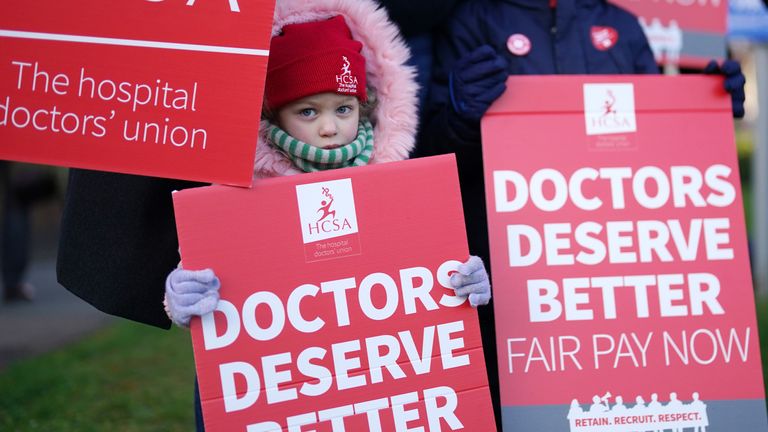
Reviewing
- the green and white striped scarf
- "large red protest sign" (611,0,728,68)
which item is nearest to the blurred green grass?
the green and white striped scarf

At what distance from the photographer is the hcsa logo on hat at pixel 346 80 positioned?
6.59ft

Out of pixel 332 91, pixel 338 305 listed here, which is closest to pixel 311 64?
pixel 332 91

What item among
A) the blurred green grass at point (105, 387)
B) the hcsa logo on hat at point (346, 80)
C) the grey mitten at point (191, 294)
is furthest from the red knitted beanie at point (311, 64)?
the blurred green grass at point (105, 387)

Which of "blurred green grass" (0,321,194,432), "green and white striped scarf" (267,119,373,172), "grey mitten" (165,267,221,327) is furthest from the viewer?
"blurred green grass" (0,321,194,432)

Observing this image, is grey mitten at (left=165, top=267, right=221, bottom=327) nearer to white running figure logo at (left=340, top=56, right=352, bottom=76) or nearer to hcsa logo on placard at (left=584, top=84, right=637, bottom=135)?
white running figure logo at (left=340, top=56, right=352, bottom=76)

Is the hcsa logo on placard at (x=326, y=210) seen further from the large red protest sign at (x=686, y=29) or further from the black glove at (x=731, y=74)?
the large red protest sign at (x=686, y=29)

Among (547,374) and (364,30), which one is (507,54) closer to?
(364,30)

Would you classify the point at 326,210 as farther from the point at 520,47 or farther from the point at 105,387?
the point at 105,387

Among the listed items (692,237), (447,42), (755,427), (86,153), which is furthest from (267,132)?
(755,427)

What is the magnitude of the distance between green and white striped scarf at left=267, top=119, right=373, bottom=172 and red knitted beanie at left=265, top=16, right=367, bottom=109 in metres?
0.10

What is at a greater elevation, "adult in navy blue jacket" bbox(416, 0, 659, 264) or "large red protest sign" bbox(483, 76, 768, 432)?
"adult in navy blue jacket" bbox(416, 0, 659, 264)

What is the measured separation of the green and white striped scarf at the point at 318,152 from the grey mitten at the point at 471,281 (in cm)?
41

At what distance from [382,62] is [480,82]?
27cm

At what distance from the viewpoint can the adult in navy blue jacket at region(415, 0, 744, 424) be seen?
2328 millimetres
